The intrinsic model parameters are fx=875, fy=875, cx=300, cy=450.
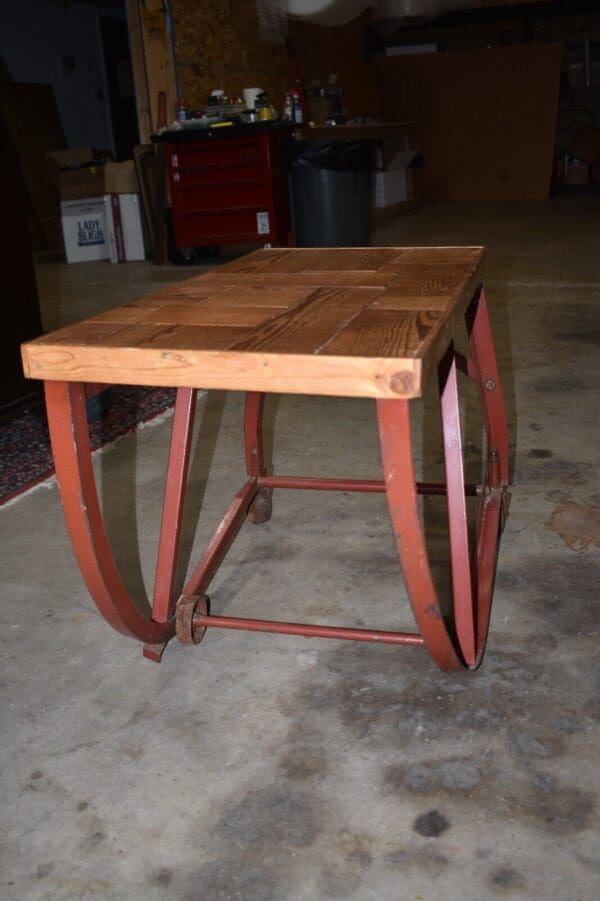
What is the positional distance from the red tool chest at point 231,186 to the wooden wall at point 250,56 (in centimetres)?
129

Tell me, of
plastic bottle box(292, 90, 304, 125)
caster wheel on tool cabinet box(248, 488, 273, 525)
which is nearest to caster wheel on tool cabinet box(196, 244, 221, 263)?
plastic bottle box(292, 90, 304, 125)

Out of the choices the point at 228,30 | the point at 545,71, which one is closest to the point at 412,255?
the point at 228,30

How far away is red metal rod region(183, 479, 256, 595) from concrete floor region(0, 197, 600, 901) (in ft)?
0.35

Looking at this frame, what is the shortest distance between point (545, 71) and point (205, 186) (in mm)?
4296

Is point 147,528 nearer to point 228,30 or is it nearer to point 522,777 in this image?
point 522,777

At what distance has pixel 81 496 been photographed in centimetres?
117

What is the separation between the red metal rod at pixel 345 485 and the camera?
5.84 ft

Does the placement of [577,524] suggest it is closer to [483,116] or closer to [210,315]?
[210,315]

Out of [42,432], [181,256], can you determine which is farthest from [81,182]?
[42,432]

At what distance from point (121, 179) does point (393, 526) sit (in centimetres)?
519

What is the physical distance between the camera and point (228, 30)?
677cm

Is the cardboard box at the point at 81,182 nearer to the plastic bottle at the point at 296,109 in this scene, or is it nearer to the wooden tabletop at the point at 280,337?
the plastic bottle at the point at 296,109

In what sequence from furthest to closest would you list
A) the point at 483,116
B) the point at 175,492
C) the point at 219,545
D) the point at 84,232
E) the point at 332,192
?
the point at 483,116 < the point at 84,232 < the point at 332,192 < the point at 219,545 < the point at 175,492

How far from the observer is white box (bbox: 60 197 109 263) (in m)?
6.02
